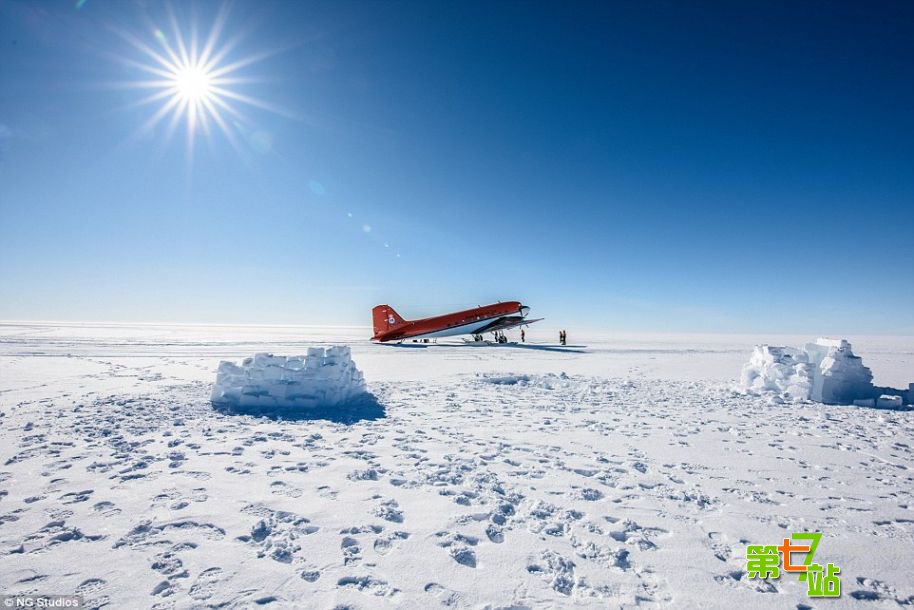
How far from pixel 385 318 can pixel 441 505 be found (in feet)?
122

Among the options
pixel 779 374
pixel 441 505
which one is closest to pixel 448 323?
pixel 779 374

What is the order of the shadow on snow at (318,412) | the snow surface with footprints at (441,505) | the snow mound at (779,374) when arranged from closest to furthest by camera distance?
the snow surface with footprints at (441,505) < the shadow on snow at (318,412) < the snow mound at (779,374)

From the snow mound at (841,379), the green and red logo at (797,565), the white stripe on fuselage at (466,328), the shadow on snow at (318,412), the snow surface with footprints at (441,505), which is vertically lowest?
the green and red logo at (797,565)

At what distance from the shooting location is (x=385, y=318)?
41.0 metres

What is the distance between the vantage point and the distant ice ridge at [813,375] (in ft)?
37.2

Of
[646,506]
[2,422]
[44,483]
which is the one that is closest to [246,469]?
[44,483]

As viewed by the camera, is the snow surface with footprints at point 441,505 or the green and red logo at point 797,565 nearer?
the snow surface with footprints at point 441,505

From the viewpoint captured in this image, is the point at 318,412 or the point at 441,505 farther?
the point at 318,412

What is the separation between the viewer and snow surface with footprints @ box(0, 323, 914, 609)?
3152 mm

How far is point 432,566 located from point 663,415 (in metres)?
8.49

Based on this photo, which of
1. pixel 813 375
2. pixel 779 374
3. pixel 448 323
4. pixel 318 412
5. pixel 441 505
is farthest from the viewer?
pixel 448 323

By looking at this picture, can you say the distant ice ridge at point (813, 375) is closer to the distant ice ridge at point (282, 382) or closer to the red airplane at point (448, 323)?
the distant ice ridge at point (282, 382)

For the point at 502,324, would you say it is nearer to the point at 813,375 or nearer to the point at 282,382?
the point at 813,375

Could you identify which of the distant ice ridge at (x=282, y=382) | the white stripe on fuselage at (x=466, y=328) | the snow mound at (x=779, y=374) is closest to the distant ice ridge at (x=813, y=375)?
the snow mound at (x=779, y=374)
